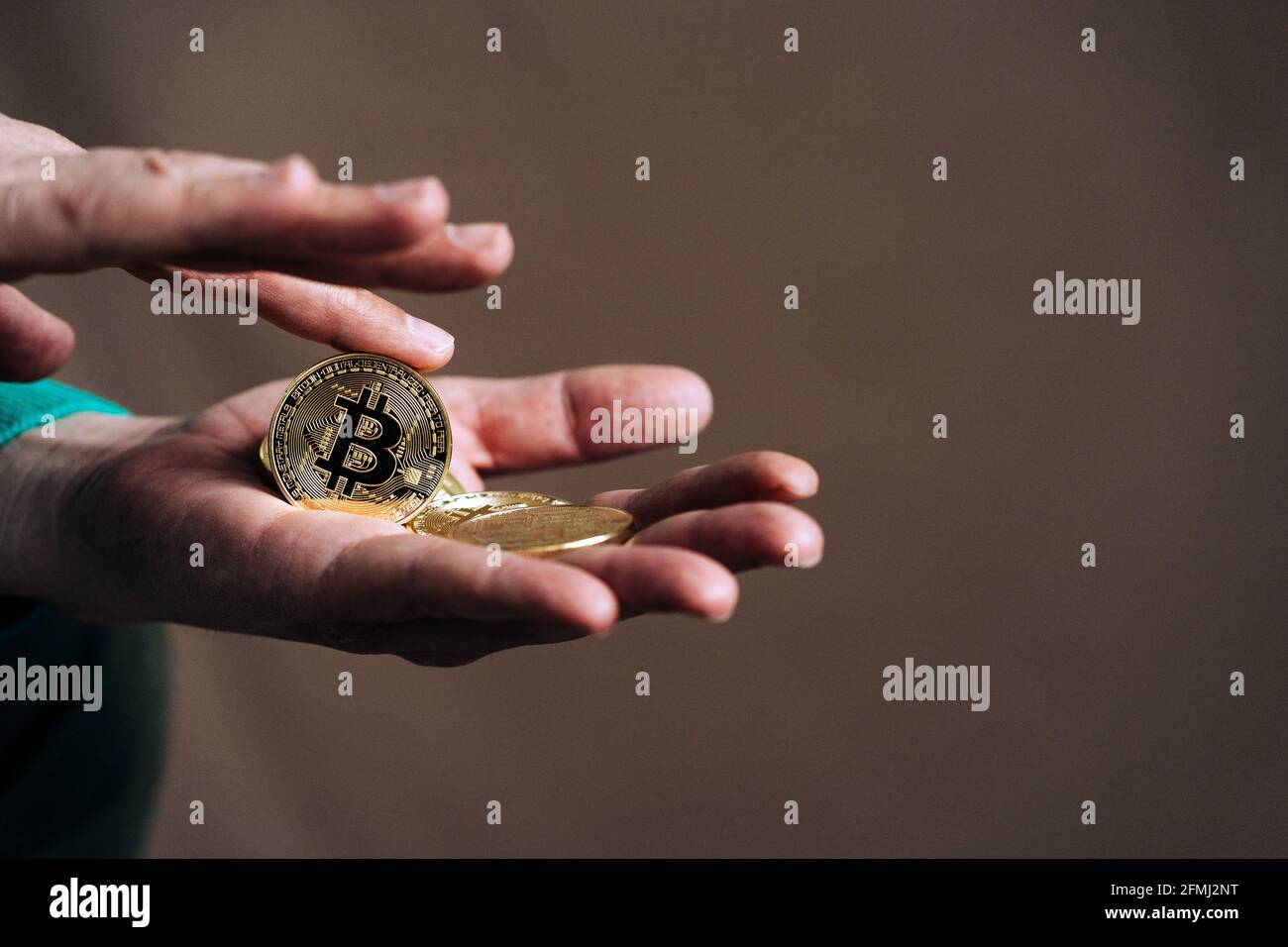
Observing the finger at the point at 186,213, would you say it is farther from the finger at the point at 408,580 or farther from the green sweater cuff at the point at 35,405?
the green sweater cuff at the point at 35,405

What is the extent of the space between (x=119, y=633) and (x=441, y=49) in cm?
181

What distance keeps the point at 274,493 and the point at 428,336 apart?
15.5 inches

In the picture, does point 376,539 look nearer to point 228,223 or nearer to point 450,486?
point 228,223

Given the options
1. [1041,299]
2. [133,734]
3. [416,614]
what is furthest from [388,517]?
[1041,299]

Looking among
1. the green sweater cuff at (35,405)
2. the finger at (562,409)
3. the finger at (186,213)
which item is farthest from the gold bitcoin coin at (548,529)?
the green sweater cuff at (35,405)

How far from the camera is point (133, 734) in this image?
2.52 m

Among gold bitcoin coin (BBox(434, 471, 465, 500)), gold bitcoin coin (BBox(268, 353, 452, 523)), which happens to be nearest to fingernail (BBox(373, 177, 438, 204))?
gold bitcoin coin (BBox(268, 353, 452, 523))

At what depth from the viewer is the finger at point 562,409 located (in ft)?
7.81

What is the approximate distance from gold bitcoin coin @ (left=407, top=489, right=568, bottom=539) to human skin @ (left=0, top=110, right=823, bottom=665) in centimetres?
16

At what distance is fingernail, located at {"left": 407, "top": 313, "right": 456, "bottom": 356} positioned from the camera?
2031 millimetres

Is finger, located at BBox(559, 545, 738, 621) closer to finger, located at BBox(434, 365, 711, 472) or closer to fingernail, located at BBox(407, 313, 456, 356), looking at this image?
fingernail, located at BBox(407, 313, 456, 356)

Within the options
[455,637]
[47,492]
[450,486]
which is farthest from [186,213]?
[47,492]

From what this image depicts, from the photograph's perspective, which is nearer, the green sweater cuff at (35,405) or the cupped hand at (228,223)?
the cupped hand at (228,223)

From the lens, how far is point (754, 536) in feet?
5.08
